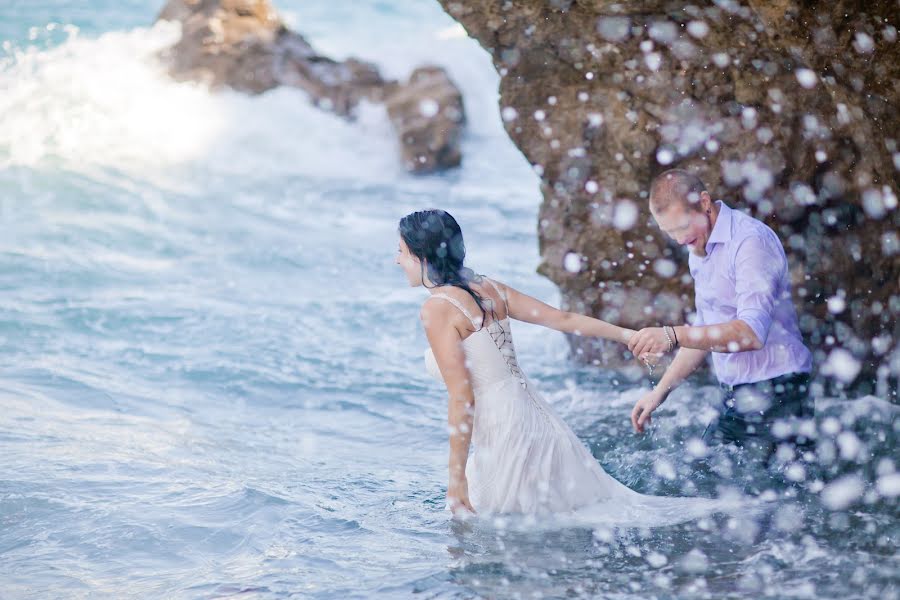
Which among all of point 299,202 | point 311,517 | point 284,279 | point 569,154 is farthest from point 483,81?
point 311,517

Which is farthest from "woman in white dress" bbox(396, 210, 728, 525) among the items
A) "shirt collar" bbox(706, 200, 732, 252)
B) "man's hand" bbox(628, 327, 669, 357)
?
"shirt collar" bbox(706, 200, 732, 252)

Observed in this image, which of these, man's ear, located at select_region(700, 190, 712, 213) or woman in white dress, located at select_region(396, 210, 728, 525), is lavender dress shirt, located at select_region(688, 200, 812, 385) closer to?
man's ear, located at select_region(700, 190, 712, 213)

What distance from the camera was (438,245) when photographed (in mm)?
4492

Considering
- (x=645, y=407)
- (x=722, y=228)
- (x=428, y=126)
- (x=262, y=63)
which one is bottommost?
(x=645, y=407)

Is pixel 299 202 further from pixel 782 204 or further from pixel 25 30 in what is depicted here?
pixel 25 30

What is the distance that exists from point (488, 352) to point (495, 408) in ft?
0.90

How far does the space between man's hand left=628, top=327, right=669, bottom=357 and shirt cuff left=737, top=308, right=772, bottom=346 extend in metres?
0.37

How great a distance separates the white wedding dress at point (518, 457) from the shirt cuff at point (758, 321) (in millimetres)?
940

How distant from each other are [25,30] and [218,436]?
23026mm

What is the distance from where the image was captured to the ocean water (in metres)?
4.43

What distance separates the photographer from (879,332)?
21.0 ft

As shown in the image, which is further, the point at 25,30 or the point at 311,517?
the point at 25,30

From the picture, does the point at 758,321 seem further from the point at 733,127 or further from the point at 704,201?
the point at 733,127

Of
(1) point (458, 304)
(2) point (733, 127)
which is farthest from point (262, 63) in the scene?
(1) point (458, 304)
